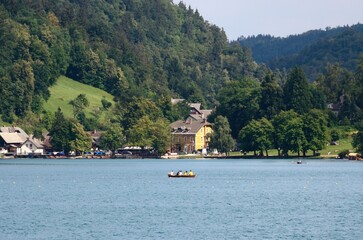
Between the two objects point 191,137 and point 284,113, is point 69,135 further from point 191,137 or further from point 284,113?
point 284,113

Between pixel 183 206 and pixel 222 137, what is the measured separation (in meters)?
98.7

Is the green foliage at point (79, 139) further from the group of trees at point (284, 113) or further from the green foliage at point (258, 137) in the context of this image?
the green foliage at point (258, 137)

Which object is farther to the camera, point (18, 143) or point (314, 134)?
point (18, 143)

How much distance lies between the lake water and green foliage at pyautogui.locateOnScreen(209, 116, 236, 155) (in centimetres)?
5718

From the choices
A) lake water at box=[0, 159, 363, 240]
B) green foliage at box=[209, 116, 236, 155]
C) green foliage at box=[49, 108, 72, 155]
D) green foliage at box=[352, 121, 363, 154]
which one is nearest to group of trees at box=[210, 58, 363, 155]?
green foliage at box=[352, 121, 363, 154]

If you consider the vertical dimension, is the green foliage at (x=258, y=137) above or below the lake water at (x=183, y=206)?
above

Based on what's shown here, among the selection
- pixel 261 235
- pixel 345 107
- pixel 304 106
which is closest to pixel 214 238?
pixel 261 235

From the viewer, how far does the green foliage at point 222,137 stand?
561 feet

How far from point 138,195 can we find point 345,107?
109124 millimetres

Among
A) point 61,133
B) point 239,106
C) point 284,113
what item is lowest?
point 61,133

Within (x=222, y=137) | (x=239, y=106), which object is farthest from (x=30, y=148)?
(x=222, y=137)

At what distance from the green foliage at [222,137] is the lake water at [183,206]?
57.2m

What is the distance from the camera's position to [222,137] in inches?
6718

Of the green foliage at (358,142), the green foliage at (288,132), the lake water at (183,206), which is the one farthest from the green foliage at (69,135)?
the lake water at (183,206)
